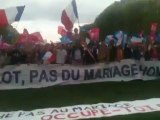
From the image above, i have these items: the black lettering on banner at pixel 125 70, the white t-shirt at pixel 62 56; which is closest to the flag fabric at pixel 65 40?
the white t-shirt at pixel 62 56

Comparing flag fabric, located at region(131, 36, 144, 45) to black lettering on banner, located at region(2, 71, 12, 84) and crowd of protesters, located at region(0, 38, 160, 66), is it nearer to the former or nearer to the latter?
crowd of protesters, located at region(0, 38, 160, 66)

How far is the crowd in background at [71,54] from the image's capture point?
1820 centimetres

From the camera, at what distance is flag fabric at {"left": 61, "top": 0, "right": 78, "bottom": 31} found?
67.6ft

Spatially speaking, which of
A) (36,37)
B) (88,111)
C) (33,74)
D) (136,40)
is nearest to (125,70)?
(136,40)

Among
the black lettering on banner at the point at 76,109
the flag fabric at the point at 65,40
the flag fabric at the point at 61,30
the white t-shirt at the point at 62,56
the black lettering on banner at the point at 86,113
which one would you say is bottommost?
the black lettering on banner at the point at 76,109

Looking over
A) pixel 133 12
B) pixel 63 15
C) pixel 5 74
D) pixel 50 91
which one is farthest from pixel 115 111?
pixel 133 12

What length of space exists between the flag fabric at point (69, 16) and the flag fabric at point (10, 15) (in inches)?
78.9

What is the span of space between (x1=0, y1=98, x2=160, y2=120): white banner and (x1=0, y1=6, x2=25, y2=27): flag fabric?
22.7ft

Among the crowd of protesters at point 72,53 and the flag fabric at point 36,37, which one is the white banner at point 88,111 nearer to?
the crowd of protesters at point 72,53

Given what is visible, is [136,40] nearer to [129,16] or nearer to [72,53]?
[72,53]

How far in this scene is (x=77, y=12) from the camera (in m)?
21.1

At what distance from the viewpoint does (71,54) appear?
730 inches

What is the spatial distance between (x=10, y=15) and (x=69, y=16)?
8.60ft

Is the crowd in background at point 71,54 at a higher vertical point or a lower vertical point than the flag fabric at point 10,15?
lower
